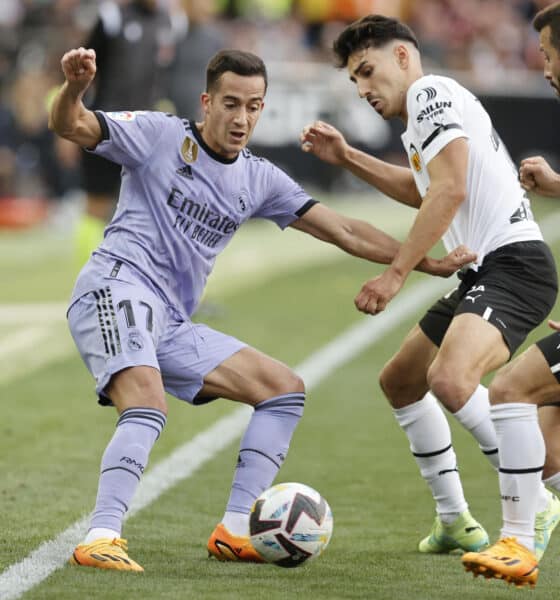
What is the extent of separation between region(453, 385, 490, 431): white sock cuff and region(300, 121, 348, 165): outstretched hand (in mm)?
1305

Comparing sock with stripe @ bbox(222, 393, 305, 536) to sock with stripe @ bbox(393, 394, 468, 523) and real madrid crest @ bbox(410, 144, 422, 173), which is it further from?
real madrid crest @ bbox(410, 144, 422, 173)

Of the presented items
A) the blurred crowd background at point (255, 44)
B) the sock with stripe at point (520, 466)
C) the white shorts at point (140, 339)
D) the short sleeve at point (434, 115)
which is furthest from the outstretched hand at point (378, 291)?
the blurred crowd background at point (255, 44)

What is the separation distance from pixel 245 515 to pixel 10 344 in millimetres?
6010

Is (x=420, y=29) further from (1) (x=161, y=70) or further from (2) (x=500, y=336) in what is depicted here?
(2) (x=500, y=336)

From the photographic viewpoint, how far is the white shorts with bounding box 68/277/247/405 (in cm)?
583

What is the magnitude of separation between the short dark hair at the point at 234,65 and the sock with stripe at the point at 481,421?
164cm

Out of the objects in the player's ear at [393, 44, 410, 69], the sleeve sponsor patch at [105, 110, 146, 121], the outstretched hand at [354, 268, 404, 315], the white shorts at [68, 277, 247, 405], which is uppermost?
the player's ear at [393, 44, 410, 69]

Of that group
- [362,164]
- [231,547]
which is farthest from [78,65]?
[231,547]

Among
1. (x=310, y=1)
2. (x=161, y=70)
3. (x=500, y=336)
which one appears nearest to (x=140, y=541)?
(x=500, y=336)

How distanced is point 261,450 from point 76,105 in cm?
162

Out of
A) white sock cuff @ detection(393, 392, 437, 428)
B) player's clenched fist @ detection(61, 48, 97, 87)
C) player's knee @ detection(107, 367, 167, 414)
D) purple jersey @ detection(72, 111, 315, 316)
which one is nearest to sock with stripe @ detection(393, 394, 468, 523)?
white sock cuff @ detection(393, 392, 437, 428)

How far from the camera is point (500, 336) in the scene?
574 cm

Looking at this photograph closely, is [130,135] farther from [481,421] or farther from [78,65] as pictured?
[481,421]

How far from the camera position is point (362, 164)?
679 cm
